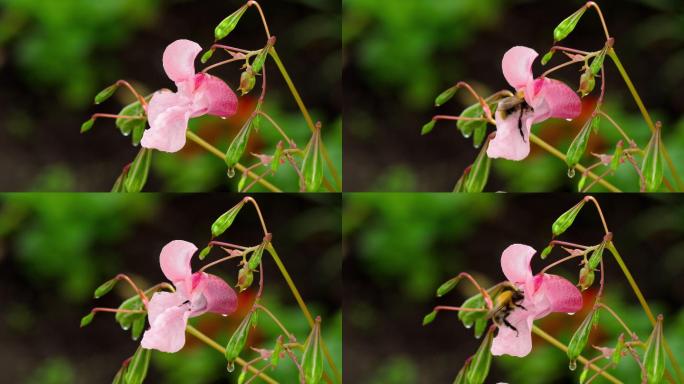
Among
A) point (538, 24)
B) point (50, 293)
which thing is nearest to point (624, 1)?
point (538, 24)

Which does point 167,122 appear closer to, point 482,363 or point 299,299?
point 299,299

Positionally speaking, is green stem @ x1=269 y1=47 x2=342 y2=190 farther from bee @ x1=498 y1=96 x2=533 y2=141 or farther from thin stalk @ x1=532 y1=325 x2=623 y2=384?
thin stalk @ x1=532 y1=325 x2=623 y2=384

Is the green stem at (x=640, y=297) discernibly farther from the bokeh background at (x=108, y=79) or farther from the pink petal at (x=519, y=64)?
the bokeh background at (x=108, y=79)

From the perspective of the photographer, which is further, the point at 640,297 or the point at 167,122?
the point at 640,297

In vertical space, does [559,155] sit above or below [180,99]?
below

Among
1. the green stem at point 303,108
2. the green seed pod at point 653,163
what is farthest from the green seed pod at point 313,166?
the green seed pod at point 653,163

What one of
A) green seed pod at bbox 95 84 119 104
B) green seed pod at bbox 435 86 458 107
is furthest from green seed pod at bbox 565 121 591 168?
green seed pod at bbox 95 84 119 104

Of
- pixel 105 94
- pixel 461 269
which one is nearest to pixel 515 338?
pixel 461 269
